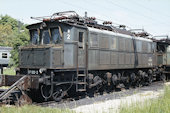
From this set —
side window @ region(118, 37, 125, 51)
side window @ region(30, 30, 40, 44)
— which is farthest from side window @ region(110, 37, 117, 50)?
side window @ region(30, 30, 40, 44)

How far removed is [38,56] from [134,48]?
842 centimetres

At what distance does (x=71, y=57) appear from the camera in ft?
36.6

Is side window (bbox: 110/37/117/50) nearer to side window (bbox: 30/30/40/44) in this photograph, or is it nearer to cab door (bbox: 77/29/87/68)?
cab door (bbox: 77/29/87/68)

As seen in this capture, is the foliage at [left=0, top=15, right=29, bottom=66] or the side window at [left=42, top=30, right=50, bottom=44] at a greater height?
the foliage at [left=0, top=15, right=29, bottom=66]

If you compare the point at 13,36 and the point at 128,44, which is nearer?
the point at 128,44

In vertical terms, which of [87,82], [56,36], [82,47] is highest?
[56,36]

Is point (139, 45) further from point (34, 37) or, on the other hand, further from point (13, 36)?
point (13, 36)

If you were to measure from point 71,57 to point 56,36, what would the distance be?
4.15ft

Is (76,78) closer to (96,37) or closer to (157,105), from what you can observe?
(96,37)

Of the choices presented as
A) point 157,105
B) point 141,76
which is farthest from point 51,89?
point 141,76

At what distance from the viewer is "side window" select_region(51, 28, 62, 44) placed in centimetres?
1109

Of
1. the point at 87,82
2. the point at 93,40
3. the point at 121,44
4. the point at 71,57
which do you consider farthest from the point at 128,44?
the point at 71,57

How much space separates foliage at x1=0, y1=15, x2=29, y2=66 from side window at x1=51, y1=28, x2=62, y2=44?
25.9m

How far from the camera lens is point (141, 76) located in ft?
59.2
